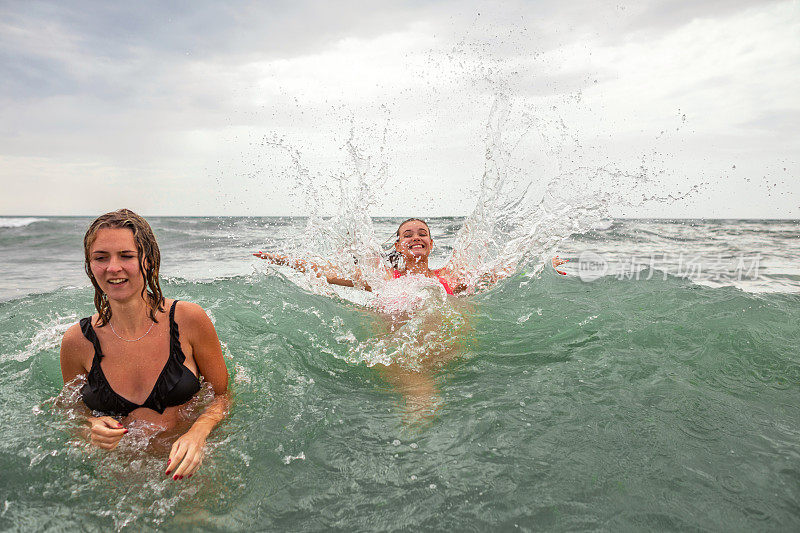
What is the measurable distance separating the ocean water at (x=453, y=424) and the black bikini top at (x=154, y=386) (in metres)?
0.24

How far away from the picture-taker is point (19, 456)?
2.99 metres

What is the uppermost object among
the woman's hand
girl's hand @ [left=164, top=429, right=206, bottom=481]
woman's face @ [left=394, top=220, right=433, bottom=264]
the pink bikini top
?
woman's face @ [left=394, top=220, right=433, bottom=264]

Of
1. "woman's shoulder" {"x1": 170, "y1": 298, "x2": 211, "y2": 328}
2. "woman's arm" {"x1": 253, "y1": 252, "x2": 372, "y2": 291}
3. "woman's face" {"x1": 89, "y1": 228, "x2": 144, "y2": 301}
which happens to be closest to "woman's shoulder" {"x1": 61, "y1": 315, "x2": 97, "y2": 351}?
"woman's face" {"x1": 89, "y1": 228, "x2": 144, "y2": 301}

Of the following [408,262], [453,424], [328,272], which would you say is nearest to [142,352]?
[453,424]

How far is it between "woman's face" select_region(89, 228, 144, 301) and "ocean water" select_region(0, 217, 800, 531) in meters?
0.97

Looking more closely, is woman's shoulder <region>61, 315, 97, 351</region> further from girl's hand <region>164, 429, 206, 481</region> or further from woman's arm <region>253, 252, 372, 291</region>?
woman's arm <region>253, 252, 372, 291</region>

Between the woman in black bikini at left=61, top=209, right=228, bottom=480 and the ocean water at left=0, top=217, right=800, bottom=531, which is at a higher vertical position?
the woman in black bikini at left=61, top=209, right=228, bottom=480

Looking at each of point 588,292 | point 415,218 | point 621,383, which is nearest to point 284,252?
point 415,218

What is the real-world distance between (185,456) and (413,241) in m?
3.98

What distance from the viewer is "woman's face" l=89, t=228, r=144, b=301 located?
8.85 ft

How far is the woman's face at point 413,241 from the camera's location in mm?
6016

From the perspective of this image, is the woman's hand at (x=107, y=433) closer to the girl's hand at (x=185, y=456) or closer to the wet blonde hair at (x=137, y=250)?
the girl's hand at (x=185, y=456)

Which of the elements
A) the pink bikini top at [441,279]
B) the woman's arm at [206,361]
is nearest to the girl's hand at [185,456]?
the woman's arm at [206,361]

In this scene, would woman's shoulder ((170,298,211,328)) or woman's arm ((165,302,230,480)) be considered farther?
woman's shoulder ((170,298,211,328))
